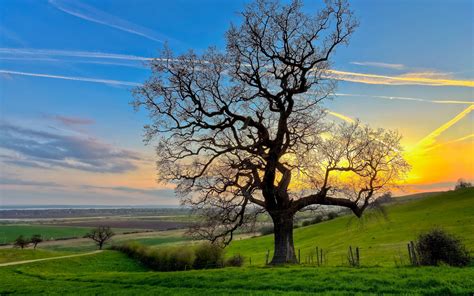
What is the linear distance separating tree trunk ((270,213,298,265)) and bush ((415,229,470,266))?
821 cm

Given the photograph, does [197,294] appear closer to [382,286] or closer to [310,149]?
[382,286]

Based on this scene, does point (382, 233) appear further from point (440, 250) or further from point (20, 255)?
point (20, 255)

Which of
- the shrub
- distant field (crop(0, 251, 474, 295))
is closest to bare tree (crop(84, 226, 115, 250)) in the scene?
the shrub

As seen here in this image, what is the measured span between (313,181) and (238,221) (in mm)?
6082

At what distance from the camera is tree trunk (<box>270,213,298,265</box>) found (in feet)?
83.6

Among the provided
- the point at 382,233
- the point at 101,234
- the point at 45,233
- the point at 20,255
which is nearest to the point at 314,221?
the point at 382,233

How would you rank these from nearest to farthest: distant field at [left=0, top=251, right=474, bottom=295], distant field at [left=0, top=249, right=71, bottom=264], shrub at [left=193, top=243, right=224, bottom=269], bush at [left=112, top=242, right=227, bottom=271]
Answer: distant field at [left=0, top=251, right=474, bottom=295]
shrub at [left=193, top=243, right=224, bottom=269]
bush at [left=112, top=242, right=227, bottom=271]
distant field at [left=0, top=249, right=71, bottom=264]

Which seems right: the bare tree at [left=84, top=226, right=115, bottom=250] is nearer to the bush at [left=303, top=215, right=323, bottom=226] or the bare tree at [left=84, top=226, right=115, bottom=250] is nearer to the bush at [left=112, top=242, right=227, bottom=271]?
the bush at [left=112, top=242, right=227, bottom=271]

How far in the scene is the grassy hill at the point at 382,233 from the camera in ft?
128

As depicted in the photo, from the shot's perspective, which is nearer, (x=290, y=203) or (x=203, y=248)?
(x=290, y=203)

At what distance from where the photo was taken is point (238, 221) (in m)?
26.2

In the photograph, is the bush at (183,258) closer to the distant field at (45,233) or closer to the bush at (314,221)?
the bush at (314,221)

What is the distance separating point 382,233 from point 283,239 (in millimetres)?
33934

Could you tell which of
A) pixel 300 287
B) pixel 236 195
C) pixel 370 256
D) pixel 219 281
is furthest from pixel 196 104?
pixel 370 256
